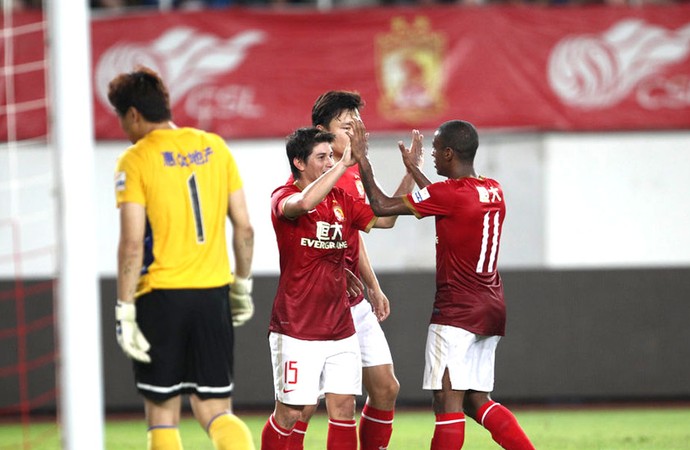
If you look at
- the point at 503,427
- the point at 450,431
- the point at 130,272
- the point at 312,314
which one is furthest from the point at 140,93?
the point at 503,427

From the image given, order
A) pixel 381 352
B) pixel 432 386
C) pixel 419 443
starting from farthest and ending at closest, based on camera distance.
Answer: pixel 419 443
pixel 381 352
pixel 432 386

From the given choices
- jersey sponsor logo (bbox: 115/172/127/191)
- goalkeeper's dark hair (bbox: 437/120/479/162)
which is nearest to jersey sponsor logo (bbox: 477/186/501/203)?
goalkeeper's dark hair (bbox: 437/120/479/162)

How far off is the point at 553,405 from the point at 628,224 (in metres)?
2.19

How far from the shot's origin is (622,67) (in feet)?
37.0

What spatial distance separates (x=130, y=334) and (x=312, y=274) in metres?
1.08

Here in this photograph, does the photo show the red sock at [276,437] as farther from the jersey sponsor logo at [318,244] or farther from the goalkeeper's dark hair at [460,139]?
the goalkeeper's dark hair at [460,139]

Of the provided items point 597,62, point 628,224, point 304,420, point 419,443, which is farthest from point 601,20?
point 304,420

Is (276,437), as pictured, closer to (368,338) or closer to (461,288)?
(368,338)

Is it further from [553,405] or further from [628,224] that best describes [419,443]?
[628,224]

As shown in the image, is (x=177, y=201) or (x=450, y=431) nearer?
(x=177, y=201)

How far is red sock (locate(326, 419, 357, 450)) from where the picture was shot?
560 cm

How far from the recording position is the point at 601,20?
1130 cm

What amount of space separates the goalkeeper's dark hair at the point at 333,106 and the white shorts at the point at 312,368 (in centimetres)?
125

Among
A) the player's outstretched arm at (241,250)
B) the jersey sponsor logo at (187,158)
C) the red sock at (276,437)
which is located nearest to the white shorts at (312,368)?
the red sock at (276,437)
